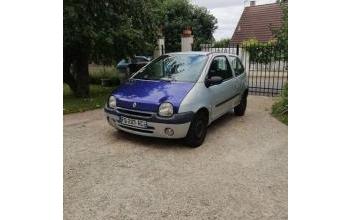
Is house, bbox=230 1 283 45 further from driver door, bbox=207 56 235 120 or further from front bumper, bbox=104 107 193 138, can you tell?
front bumper, bbox=104 107 193 138

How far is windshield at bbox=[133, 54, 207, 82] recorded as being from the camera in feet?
21.0

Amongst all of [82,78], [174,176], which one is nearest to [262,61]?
[82,78]

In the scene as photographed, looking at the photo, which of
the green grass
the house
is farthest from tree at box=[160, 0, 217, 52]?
the green grass

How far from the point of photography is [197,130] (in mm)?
5984

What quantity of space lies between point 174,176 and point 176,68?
102 inches

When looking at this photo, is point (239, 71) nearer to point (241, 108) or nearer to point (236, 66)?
point (236, 66)

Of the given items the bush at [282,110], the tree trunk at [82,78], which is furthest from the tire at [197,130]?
the tree trunk at [82,78]

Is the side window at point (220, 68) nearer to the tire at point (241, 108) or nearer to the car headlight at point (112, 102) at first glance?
the tire at point (241, 108)

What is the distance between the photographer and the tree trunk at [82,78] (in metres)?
10.9

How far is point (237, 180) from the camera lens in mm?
4656

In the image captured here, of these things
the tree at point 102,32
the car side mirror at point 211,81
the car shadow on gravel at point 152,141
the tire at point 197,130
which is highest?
the tree at point 102,32

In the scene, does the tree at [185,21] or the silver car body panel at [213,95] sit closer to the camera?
the silver car body panel at [213,95]
